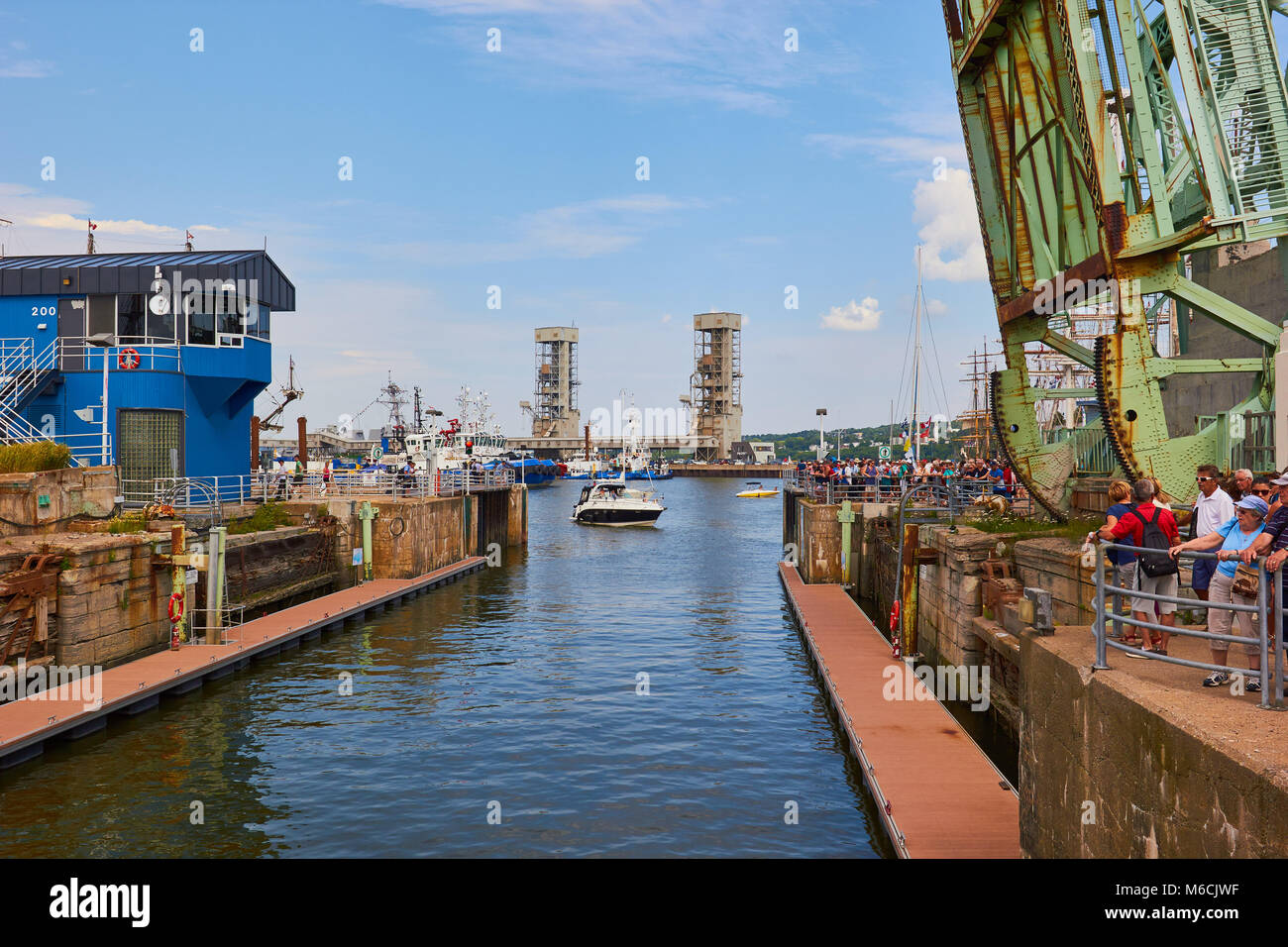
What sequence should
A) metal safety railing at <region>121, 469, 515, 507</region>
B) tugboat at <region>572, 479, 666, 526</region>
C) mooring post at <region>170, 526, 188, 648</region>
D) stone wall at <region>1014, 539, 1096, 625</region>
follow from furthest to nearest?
1. tugboat at <region>572, 479, 666, 526</region>
2. metal safety railing at <region>121, 469, 515, 507</region>
3. mooring post at <region>170, 526, 188, 648</region>
4. stone wall at <region>1014, 539, 1096, 625</region>

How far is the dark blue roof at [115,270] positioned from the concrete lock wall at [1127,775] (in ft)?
92.7

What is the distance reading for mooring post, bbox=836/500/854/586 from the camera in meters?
33.8

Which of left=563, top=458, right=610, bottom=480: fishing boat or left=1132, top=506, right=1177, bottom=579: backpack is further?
left=563, top=458, right=610, bottom=480: fishing boat

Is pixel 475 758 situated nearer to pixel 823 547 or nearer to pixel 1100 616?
pixel 1100 616

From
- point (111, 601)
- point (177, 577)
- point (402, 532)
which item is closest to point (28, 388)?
point (177, 577)

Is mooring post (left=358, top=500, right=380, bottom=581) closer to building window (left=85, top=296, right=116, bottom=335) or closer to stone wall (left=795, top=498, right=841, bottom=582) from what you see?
building window (left=85, top=296, right=116, bottom=335)

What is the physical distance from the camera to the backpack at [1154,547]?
9.23 meters

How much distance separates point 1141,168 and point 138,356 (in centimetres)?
2594

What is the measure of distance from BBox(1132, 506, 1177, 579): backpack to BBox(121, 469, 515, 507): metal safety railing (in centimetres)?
2139

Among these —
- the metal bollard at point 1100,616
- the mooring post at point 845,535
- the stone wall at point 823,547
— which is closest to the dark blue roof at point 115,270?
the stone wall at point 823,547

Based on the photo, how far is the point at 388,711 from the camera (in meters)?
19.8

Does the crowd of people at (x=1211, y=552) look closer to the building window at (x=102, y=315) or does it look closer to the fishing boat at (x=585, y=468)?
the building window at (x=102, y=315)

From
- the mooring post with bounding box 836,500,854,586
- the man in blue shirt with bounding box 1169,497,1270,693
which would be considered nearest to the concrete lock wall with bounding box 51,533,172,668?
the man in blue shirt with bounding box 1169,497,1270,693
